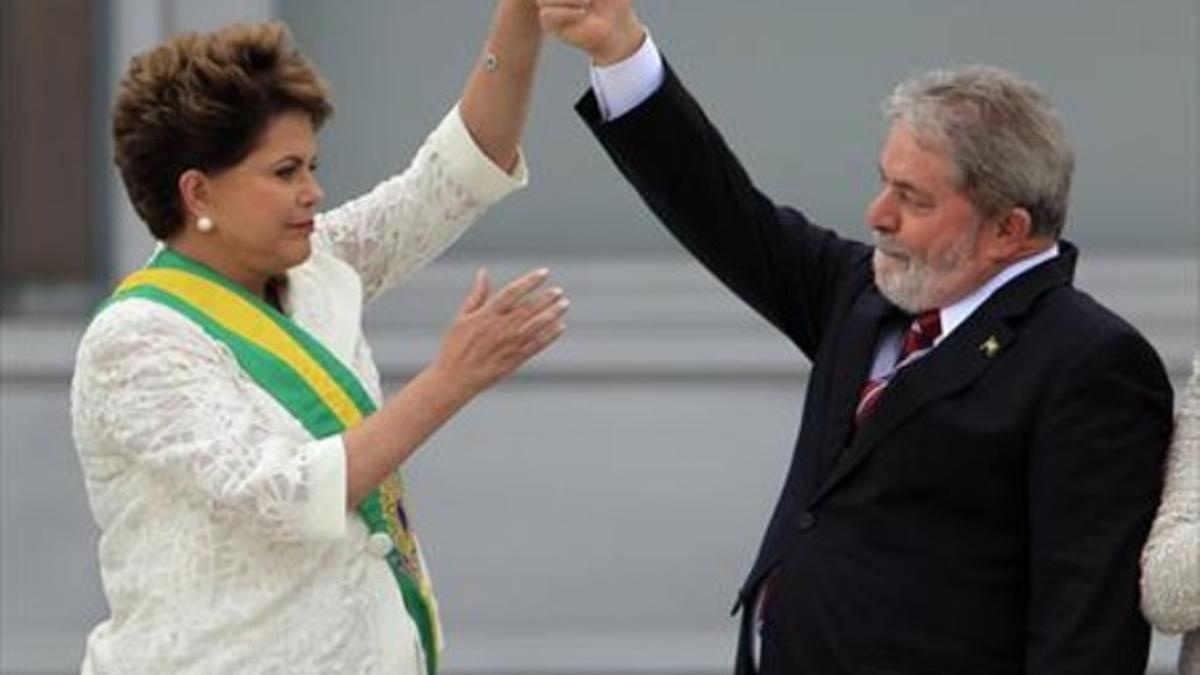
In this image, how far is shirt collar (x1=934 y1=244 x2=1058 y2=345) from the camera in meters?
4.03

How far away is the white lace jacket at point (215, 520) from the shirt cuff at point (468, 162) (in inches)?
11.9

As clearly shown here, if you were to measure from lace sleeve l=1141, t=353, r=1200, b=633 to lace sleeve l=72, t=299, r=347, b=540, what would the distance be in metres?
0.94

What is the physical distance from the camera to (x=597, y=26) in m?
4.12

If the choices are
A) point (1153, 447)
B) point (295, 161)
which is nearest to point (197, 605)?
point (295, 161)

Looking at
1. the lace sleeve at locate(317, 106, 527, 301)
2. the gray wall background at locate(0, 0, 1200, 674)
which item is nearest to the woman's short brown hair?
the lace sleeve at locate(317, 106, 527, 301)

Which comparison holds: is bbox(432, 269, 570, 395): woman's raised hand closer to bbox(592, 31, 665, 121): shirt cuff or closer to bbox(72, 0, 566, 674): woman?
bbox(72, 0, 566, 674): woman

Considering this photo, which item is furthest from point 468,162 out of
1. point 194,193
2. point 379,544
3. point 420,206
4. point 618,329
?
point 618,329

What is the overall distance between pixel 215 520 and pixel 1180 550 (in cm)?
114

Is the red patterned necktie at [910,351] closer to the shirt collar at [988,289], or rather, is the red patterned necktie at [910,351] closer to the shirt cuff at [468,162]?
the shirt collar at [988,289]

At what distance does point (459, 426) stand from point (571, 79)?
728 millimetres

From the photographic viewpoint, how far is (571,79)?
6.69 m

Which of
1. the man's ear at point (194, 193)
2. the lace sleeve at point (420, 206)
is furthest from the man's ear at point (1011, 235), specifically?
the man's ear at point (194, 193)

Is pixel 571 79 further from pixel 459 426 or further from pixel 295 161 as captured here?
pixel 295 161

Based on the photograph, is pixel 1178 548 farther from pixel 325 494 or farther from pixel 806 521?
pixel 325 494
